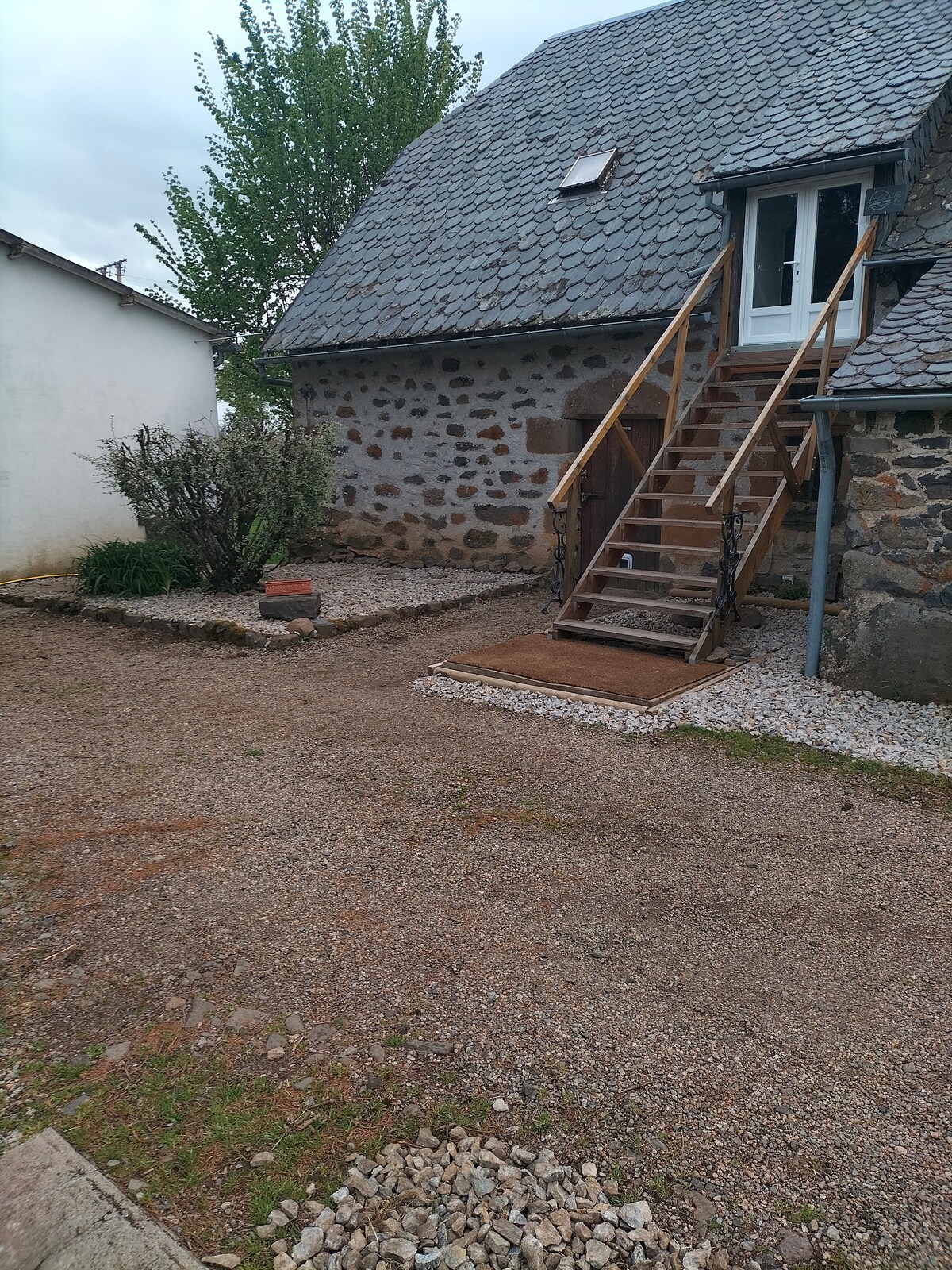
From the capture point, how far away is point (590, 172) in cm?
1039

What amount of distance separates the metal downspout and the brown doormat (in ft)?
1.96

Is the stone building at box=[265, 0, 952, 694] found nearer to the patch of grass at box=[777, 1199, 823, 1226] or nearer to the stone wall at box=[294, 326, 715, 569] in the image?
the stone wall at box=[294, 326, 715, 569]

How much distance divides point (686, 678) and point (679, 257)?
4769 millimetres

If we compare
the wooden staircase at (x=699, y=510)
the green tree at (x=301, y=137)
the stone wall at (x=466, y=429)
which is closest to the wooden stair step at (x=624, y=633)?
the wooden staircase at (x=699, y=510)

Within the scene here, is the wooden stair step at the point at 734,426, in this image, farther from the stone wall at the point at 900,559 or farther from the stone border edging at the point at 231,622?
the stone border edging at the point at 231,622

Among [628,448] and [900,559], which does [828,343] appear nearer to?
[628,448]

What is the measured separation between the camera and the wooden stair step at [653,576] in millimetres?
6965

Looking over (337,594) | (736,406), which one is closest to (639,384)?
(736,406)

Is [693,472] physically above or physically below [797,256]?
below

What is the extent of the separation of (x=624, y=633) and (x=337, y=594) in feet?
11.6

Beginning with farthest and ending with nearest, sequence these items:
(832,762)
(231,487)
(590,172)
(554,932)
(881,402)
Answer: (590,172), (231,487), (881,402), (832,762), (554,932)

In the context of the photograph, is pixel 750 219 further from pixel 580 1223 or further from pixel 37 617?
pixel 580 1223

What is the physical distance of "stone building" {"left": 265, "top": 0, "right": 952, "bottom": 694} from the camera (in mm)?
7211

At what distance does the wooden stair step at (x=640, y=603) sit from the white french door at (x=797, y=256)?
2.89 metres
